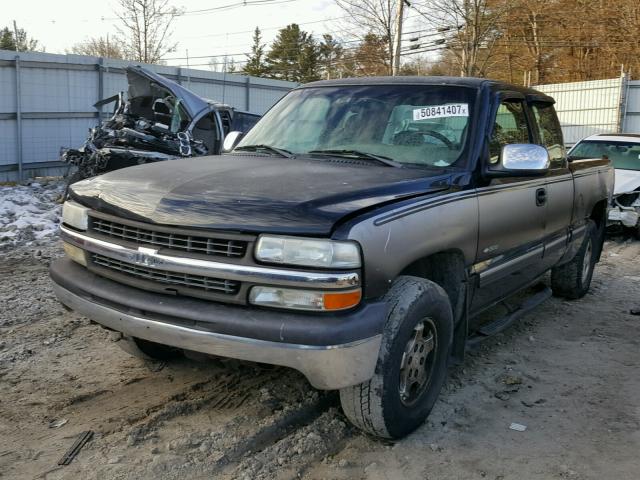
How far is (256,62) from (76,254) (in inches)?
2407

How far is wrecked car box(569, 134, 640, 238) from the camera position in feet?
30.2

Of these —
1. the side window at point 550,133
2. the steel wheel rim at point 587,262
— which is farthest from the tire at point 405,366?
the steel wheel rim at point 587,262

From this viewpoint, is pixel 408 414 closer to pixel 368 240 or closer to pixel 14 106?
pixel 368 240

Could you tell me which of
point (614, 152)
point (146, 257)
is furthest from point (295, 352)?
point (614, 152)

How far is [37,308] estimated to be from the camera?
204 inches

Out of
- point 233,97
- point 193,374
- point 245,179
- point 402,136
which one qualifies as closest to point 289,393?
point 193,374

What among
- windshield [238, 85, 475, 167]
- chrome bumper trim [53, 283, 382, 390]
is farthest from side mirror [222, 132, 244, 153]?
chrome bumper trim [53, 283, 382, 390]

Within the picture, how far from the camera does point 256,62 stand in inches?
2429

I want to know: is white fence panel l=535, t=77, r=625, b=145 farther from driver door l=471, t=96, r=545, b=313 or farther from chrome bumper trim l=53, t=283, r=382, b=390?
chrome bumper trim l=53, t=283, r=382, b=390

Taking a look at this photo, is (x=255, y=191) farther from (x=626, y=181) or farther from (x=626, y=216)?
(x=626, y=181)

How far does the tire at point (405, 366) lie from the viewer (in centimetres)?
290

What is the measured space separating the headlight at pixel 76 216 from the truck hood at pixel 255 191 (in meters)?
0.04

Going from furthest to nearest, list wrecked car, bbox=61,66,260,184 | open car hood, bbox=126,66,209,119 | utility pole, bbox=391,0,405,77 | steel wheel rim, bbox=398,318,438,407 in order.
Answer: utility pole, bbox=391,0,405,77, open car hood, bbox=126,66,209,119, wrecked car, bbox=61,66,260,184, steel wheel rim, bbox=398,318,438,407

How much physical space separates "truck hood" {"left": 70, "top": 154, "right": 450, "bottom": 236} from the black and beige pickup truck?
1cm
